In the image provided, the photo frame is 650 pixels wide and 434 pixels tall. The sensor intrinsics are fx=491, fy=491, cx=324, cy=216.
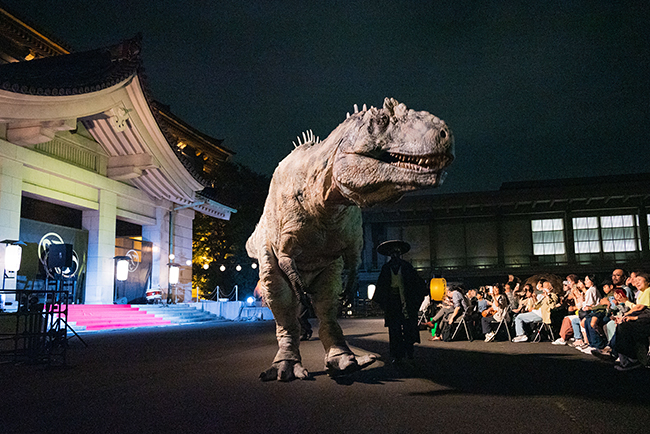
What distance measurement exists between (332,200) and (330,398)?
62.6 inches

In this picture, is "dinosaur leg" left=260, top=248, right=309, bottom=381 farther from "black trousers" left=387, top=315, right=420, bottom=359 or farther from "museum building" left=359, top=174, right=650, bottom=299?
"museum building" left=359, top=174, right=650, bottom=299

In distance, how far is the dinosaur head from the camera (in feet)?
10.0

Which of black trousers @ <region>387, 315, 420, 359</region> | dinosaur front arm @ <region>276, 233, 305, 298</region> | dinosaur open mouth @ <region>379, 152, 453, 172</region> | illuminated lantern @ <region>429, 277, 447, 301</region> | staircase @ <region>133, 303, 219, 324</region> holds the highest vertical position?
dinosaur open mouth @ <region>379, 152, 453, 172</region>

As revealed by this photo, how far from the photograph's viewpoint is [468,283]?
25.8 m

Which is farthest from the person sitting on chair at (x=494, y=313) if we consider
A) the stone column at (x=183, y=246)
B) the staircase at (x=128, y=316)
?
the stone column at (x=183, y=246)

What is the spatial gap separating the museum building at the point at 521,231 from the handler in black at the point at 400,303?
19455mm

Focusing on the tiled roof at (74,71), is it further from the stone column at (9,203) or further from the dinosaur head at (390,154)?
the dinosaur head at (390,154)

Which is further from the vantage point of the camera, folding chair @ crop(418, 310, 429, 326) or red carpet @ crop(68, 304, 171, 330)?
red carpet @ crop(68, 304, 171, 330)

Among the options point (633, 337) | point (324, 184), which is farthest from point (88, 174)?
point (633, 337)

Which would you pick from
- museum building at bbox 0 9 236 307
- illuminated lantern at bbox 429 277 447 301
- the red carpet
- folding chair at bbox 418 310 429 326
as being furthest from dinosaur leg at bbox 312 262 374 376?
the red carpet

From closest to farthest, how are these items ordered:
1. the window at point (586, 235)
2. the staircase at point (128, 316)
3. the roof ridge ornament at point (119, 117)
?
the staircase at point (128, 316)
the roof ridge ornament at point (119, 117)
the window at point (586, 235)

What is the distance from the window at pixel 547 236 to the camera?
979 inches

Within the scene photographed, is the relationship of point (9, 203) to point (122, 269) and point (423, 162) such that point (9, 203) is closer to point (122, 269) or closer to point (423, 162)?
→ point (122, 269)

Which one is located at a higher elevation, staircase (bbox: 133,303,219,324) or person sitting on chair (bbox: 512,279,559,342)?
person sitting on chair (bbox: 512,279,559,342)
